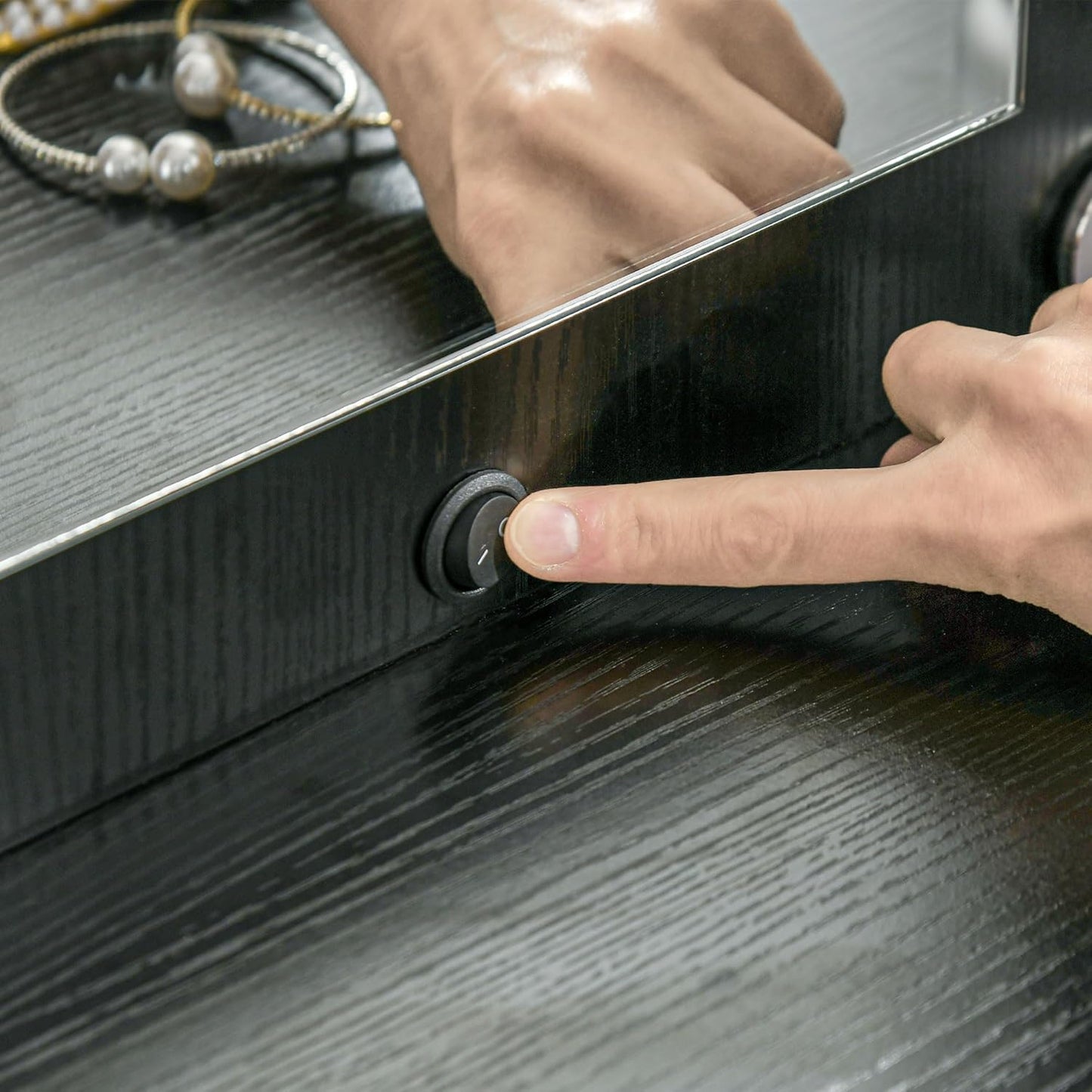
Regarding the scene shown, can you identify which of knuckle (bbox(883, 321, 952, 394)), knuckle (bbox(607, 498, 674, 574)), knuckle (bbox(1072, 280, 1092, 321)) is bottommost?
knuckle (bbox(607, 498, 674, 574))

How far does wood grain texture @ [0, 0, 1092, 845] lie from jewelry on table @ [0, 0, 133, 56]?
290 mm

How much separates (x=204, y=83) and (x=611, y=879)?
0.32 m

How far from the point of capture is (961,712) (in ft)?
1.24

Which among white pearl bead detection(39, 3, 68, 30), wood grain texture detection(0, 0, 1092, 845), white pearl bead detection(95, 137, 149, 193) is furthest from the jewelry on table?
wood grain texture detection(0, 0, 1092, 845)

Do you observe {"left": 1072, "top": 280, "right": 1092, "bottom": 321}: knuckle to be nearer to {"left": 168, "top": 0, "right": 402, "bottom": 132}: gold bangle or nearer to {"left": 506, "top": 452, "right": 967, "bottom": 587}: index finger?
{"left": 506, "top": 452, "right": 967, "bottom": 587}: index finger

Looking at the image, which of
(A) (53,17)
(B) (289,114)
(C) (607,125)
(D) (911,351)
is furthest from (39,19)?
(D) (911,351)

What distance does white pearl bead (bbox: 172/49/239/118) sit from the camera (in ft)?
1.67

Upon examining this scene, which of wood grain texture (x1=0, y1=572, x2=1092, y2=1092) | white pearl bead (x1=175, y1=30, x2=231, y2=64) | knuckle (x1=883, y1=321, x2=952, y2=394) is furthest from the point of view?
white pearl bead (x1=175, y1=30, x2=231, y2=64)

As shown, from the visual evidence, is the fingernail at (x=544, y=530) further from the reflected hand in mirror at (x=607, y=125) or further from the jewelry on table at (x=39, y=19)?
the jewelry on table at (x=39, y=19)

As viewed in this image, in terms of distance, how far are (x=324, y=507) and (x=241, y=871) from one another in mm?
87

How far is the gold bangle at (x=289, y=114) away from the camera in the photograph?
488 millimetres

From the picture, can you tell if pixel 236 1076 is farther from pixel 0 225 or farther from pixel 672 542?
pixel 0 225

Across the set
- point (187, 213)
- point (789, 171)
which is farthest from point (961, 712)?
point (187, 213)

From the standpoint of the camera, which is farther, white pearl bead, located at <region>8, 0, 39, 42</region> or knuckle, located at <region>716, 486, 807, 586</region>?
white pearl bead, located at <region>8, 0, 39, 42</region>
